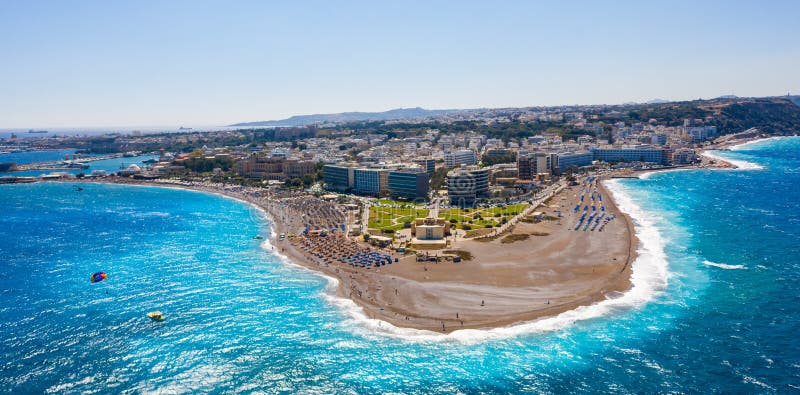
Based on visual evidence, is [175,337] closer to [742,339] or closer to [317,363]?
[317,363]

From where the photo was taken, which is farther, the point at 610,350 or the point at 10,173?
the point at 10,173

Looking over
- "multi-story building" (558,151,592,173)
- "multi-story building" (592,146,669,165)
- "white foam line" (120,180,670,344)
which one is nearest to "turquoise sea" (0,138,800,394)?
"white foam line" (120,180,670,344)

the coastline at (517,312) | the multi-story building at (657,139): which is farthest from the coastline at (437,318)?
the multi-story building at (657,139)

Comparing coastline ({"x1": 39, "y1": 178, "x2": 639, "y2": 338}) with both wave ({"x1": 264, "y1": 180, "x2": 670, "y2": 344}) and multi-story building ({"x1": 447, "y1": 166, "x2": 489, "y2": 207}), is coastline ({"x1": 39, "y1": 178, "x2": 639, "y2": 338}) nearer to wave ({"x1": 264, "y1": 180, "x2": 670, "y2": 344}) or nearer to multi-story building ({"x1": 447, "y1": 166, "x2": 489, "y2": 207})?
wave ({"x1": 264, "y1": 180, "x2": 670, "y2": 344})

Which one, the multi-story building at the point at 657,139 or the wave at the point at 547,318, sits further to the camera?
the multi-story building at the point at 657,139

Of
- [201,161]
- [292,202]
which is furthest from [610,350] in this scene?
[201,161]

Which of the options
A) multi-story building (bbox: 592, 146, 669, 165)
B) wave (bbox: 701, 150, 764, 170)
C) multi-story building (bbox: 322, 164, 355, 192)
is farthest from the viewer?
multi-story building (bbox: 592, 146, 669, 165)

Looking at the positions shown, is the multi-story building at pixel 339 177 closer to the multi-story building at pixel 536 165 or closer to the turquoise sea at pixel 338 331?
the multi-story building at pixel 536 165

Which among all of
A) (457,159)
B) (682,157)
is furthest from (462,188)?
(682,157)
